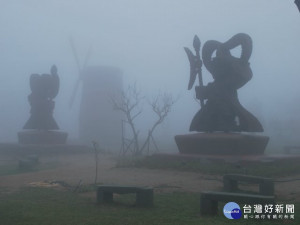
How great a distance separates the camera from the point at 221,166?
12.3 m

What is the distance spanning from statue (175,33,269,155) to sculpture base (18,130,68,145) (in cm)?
1122

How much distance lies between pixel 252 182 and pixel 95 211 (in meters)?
3.48

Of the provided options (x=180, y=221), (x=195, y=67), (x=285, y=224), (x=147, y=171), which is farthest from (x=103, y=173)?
(x=285, y=224)

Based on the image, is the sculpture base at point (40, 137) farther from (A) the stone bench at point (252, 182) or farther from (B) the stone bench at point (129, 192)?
(B) the stone bench at point (129, 192)

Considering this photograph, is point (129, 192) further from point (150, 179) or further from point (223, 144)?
point (223, 144)

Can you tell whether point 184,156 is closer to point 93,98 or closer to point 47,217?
point 47,217

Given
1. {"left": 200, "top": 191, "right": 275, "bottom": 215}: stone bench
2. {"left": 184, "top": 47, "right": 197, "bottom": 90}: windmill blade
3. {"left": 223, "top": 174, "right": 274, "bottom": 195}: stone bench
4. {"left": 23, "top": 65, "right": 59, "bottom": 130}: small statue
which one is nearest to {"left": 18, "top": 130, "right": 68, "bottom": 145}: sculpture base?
{"left": 23, "top": 65, "right": 59, "bottom": 130}: small statue

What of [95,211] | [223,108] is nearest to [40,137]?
[223,108]

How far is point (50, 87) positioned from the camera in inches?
1003

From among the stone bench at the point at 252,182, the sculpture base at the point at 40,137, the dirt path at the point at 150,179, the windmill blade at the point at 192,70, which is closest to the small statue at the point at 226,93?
the windmill blade at the point at 192,70

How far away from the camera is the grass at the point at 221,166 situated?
36.2ft

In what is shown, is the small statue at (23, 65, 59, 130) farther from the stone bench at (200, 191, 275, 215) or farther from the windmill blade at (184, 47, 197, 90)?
the stone bench at (200, 191, 275, 215)

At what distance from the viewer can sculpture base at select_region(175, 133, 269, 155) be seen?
45.7ft

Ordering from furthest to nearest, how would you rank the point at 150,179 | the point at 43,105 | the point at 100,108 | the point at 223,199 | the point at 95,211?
the point at 100,108, the point at 43,105, the point at 150,179, the point at 95,211, the point at 223,199
